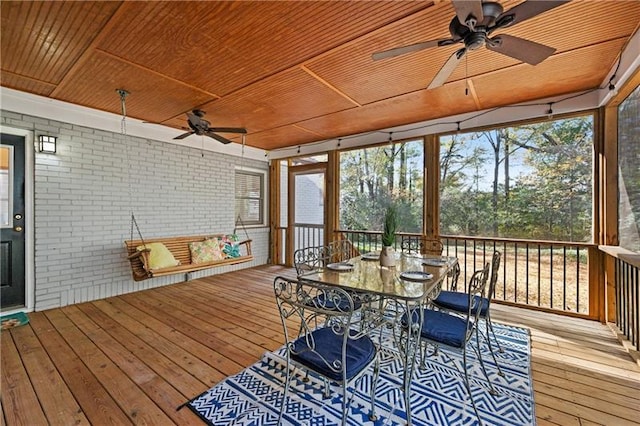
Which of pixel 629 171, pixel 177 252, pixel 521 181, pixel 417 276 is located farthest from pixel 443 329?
pixel 177 252

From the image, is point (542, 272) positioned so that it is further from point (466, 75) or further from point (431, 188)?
point (466, 75)

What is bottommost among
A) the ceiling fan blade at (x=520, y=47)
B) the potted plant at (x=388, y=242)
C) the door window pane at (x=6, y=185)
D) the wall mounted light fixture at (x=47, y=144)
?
the potted plant at (x=388, y=242)

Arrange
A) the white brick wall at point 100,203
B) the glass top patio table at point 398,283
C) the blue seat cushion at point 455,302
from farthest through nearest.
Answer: the white brick wall at point 100,203 → the blue seat cushion at point 455,302 → the glass top patio table at point 398,283

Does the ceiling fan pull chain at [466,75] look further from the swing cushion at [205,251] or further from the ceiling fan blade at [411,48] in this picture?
the swing cushion at [205,251]

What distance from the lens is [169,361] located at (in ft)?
7.86

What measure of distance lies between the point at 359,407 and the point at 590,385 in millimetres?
1757

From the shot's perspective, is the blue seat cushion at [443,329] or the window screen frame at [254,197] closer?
the blue seat cushion at [443,329]

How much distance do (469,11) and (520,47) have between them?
556mm

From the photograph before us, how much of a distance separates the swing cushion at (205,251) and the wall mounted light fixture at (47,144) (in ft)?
7.20

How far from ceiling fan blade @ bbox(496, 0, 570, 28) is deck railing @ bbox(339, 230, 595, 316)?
2.90 m

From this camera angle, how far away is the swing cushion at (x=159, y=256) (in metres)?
4.02

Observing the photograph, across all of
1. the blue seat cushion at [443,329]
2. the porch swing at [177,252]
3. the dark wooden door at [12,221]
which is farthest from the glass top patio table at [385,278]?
the dark wooden door at [12,221]

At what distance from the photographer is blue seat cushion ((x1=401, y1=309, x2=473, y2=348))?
1.85m

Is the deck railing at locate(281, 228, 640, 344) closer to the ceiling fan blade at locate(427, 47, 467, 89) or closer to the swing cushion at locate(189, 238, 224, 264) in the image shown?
the ceiling fan blade at locate(427, 47, 467, 89)
